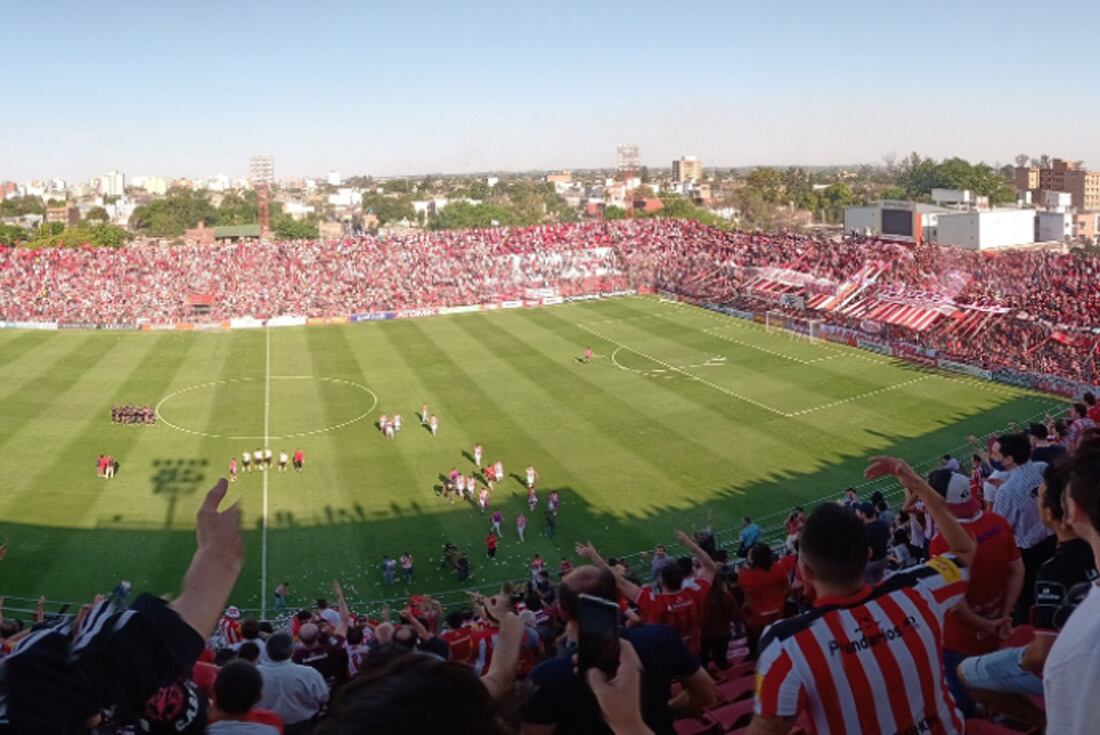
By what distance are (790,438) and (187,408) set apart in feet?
81.2

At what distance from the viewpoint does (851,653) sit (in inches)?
167

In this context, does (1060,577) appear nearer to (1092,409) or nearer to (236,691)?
(236,691)

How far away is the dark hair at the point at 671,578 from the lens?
26.8ft

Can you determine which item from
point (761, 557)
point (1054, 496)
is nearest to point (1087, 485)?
point (1054, 496)

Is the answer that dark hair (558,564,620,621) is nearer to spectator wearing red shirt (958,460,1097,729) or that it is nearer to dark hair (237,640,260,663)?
spectator wearing red shirt (958,460,1097,729)

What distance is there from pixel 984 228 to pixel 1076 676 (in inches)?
3051

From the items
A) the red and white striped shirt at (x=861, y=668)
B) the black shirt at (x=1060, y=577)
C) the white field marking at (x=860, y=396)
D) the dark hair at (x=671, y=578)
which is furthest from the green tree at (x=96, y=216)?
the red and white striped shirt at (x=861, y=668)

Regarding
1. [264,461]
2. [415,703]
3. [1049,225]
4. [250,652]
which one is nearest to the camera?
[415,703]

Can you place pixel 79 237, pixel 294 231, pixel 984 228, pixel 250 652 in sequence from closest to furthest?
pixel 250 652 < pixel 984 228 < pixel 79 237 < pixel 294 231

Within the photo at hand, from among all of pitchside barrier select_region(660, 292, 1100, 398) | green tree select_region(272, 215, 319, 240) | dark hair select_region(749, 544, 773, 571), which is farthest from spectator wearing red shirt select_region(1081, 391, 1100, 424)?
green tree select_region(272, 215, 319, 240)

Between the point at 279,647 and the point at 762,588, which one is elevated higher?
the point at 279,647

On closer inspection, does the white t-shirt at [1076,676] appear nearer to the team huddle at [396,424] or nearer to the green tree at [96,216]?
the team huddle at [396,424]

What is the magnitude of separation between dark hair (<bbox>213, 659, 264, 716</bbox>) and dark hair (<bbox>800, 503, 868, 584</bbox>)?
9.88 ft

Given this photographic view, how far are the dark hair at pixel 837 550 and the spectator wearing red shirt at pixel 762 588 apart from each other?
5.22 m
